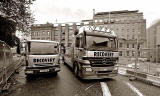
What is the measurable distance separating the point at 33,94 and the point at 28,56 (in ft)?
10.7

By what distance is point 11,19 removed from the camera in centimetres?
1762

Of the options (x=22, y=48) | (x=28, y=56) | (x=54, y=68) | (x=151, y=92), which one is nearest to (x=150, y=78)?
(x=151, y=92)

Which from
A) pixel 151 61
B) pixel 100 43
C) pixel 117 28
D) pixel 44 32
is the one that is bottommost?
pixel 151 61

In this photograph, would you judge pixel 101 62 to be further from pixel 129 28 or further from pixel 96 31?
pixel 129 28

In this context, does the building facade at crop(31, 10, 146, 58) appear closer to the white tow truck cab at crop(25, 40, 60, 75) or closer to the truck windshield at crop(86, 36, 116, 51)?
the white tow truck cab at crop(25, 40, 60, 75)

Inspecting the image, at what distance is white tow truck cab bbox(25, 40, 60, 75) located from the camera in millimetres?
8688

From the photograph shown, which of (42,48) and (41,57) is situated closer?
(41,57)

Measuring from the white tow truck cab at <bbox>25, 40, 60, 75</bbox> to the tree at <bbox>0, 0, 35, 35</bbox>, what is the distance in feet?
27.0

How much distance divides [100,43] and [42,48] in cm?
375

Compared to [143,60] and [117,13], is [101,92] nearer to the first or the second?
[143,60]

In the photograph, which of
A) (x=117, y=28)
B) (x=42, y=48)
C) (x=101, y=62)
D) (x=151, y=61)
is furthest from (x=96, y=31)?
(x=117, y=28)

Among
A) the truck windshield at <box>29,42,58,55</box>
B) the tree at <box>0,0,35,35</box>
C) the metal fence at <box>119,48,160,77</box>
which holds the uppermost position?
the tree at <box>0,0,35,35</box>

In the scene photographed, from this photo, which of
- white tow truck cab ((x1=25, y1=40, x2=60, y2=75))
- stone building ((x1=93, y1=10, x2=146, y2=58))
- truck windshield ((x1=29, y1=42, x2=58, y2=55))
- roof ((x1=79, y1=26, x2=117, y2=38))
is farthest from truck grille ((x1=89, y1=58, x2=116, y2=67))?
stone building ((x1=93, y1=10, x2=146, y2=58))

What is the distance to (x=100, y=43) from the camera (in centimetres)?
834
